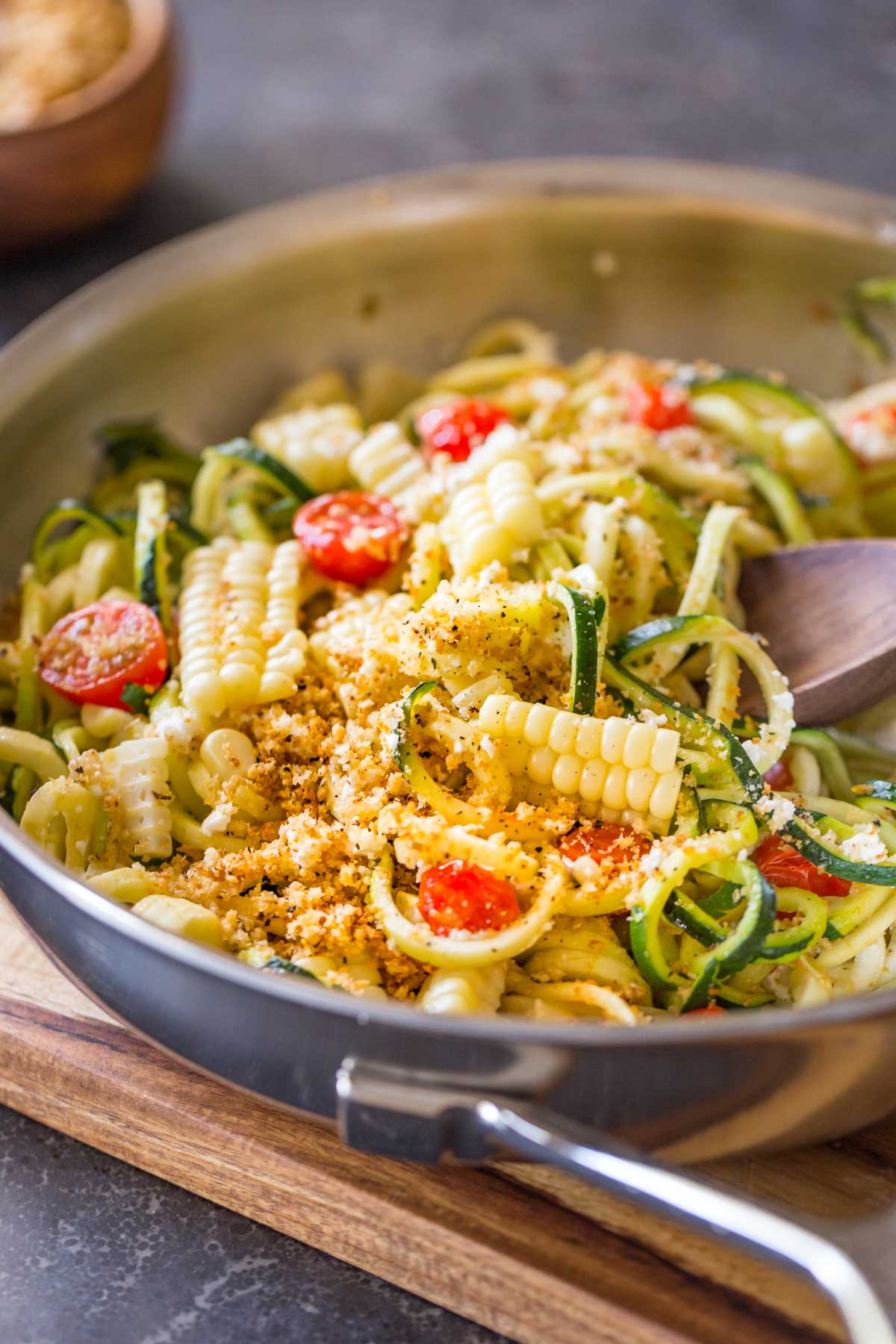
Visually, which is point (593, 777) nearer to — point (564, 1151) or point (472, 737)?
point (472, 737)

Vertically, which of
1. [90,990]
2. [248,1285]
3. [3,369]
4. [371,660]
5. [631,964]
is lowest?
[248,1285]

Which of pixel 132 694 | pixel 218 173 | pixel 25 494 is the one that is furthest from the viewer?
pixel 218 173

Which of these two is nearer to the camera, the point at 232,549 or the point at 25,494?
the point at 232,549

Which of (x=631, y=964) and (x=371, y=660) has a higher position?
(x=371, y=660)

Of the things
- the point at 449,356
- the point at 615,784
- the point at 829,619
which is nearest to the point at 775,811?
the point at 615,784

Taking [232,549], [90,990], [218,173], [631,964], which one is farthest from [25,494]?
[218,173]

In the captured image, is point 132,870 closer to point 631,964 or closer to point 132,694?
point 132,694
